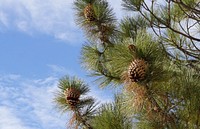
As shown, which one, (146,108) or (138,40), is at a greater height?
(138,40)

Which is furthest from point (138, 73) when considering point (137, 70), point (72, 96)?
point (72, 96)

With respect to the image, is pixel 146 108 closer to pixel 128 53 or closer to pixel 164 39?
pixel 128 53

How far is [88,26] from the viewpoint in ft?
10.4

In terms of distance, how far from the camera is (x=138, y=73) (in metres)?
1.66

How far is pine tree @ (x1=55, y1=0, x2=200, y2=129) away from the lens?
5.59ft

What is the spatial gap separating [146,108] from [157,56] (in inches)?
14.9

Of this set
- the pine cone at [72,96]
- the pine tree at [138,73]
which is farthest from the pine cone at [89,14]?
the pine cone at [72,96]

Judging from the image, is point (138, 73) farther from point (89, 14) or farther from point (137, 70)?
point (89, 14)

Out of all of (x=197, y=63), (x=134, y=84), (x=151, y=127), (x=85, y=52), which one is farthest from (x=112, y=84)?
(x=134, y=84)

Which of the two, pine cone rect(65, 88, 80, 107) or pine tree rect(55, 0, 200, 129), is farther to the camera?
pine cone rect(65, 88, 80, 107)

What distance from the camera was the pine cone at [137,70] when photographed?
1645mm

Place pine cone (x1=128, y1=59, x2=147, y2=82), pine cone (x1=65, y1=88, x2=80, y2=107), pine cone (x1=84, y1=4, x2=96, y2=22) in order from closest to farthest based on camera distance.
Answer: pine cone (x1=128, y1=59, x2=147, y2=82), pine cone (x1=65, y1=88, x2=80, y2=107), pine cone (x1=84, y1=4, x2=96, y2=22)

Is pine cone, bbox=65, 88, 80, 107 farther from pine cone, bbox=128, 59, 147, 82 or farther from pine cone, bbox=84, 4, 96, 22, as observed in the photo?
pine cone, bbox=128, 59, 147, 82

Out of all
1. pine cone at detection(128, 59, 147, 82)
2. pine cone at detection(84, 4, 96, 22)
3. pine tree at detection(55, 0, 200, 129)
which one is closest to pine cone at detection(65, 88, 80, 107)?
pine tree at detection(55, 0, 200, 129)
